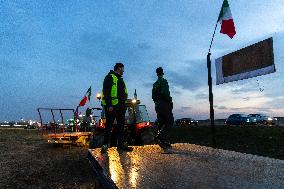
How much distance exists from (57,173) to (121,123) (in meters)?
2.80

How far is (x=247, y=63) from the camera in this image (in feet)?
26.8

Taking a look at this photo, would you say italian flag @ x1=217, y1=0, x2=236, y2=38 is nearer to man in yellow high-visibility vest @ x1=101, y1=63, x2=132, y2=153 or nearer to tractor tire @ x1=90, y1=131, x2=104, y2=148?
man in yellow high-visibility vest @ x1=101, y1=63, x2=132, y2=153

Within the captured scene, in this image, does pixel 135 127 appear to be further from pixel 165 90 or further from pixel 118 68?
pixel 118 68

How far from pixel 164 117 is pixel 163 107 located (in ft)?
0.73

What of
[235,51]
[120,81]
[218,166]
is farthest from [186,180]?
[235,51]

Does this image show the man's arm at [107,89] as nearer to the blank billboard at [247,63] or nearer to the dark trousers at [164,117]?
the dark trousers at [164,117]

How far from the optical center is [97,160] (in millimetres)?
5520

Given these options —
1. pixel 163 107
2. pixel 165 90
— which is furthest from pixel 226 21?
pixel 163 107

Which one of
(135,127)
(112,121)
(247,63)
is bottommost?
(135,127)

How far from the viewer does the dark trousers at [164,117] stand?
743 cm

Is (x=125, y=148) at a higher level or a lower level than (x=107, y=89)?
lower

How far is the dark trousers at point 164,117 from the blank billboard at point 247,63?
7.21 feet

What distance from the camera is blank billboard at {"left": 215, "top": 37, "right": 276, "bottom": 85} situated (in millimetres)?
7469

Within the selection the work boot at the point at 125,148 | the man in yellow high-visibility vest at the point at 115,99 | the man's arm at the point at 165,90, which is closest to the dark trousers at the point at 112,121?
the man in yellow high-visibility vest at the point at 115,99
